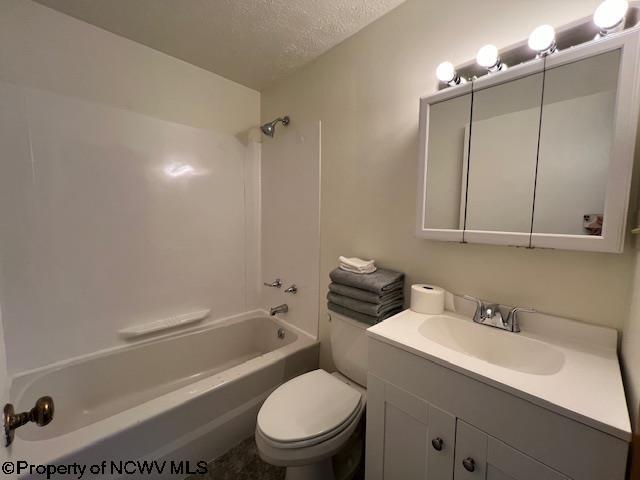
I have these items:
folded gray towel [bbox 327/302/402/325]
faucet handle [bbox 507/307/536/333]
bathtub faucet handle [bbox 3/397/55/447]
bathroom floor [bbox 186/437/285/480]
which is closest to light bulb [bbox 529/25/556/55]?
faucet handle [bbox 507/307/536/333]

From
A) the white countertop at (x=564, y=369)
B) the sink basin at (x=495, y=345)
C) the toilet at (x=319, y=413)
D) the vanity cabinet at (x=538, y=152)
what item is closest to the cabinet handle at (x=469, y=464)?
the white countertop at (x=564, y=369)

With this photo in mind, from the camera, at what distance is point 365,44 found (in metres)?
1.44

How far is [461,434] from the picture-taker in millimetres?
771

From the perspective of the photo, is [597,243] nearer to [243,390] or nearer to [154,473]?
[243,390]

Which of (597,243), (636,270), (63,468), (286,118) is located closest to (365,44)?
(286,118)

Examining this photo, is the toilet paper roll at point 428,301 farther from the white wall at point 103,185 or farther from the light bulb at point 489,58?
the white wall at point 103,185

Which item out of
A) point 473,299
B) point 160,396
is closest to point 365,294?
point 473,299

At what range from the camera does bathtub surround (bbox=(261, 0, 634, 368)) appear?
0.88m

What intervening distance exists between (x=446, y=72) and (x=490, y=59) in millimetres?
160

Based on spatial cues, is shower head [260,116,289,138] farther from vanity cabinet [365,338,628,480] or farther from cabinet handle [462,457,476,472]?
cabinet handle [462,457,476,472]

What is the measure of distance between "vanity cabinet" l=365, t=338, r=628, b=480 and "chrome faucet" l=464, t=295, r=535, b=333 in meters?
0.36

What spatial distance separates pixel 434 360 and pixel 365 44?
159 cm

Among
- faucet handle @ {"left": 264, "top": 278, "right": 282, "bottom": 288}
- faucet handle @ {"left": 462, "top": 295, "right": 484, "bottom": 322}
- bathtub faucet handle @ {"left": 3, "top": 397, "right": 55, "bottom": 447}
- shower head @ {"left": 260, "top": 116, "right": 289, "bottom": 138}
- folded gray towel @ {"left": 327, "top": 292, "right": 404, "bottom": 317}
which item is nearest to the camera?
bathtub faucet handle @ {"left": 3, "top": 397, "right": 55, "bottom": 447}

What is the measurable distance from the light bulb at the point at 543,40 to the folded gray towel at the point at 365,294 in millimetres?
1041
